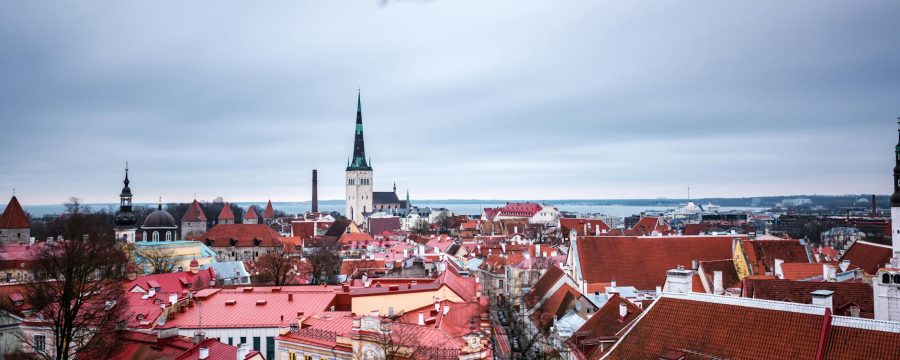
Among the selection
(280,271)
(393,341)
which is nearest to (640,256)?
(393,341)

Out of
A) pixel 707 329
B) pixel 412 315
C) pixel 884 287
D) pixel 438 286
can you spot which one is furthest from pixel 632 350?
pixel 438 286

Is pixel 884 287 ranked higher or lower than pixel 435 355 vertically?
higher

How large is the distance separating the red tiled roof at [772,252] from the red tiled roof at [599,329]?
55.6 ft

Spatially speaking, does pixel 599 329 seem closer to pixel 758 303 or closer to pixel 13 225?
pixel 758 303

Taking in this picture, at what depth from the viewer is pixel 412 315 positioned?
30891 millimetres

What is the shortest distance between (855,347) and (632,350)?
5993mm

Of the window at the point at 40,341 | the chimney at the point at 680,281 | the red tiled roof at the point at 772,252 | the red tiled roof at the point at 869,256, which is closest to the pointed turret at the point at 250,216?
the red tiled roof at the point at 772,252

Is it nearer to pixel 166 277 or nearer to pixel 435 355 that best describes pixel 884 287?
pixel 435 355

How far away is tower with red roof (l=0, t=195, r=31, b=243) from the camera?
282 feet

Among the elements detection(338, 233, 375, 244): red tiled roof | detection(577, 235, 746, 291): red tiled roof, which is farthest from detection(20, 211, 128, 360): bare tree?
detection(338, 233, 375, 244): red tiled roof

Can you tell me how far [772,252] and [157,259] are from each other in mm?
54900

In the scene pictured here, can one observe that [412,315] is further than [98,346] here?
Yes

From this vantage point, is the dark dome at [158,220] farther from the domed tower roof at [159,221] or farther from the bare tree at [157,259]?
the bare tree at [157,259]

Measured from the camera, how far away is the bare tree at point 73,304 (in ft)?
85.8
